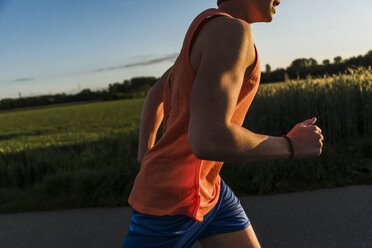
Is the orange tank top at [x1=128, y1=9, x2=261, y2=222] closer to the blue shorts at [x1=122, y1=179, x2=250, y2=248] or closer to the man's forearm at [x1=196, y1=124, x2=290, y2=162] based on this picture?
the blue shorts at [x1=122, y1=179, x2=250, y2=248]

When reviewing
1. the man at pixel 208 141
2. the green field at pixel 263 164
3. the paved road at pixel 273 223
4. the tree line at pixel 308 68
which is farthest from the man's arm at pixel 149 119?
the tree line at pixel 308 68

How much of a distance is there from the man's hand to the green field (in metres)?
3.11

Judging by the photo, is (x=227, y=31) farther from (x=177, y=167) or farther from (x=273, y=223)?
(x=273, y=223)

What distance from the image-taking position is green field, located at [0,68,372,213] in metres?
4.14

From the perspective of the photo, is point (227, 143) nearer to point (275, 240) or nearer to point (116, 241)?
point (275, 240)

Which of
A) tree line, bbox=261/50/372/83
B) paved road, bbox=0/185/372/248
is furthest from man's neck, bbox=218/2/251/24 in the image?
tree line, bbox=261/50/372/83

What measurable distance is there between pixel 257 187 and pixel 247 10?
131 inches

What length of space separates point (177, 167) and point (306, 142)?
0.45 metres

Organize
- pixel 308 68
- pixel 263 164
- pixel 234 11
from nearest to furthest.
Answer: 1. pixel 234 11
2. pixel 263 164
3. pixel 308 68

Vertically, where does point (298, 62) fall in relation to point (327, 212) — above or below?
above

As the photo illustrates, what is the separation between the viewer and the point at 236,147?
0.92 metres

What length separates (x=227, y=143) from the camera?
0.90 metres

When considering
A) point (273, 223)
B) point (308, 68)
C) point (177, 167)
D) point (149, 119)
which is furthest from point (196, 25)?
point (308, 68)

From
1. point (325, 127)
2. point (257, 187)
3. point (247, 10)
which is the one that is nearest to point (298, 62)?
point (325, 127)
